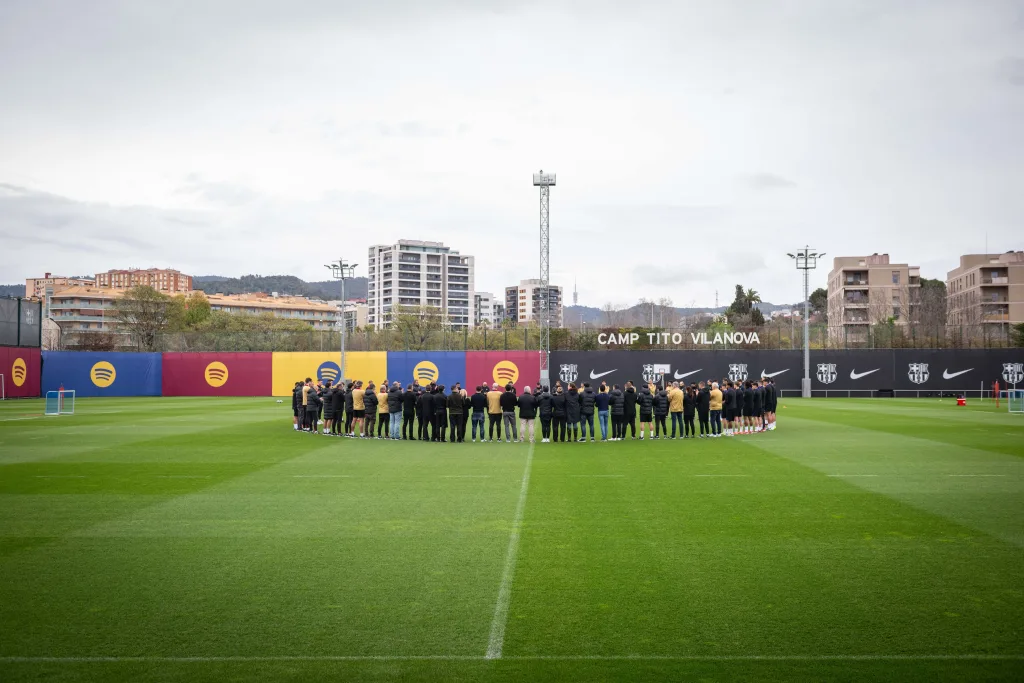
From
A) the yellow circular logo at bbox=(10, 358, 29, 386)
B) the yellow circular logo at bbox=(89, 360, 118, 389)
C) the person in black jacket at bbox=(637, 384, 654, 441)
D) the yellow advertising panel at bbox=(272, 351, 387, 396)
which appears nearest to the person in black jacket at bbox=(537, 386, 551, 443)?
the person in black jacket at bbox=(637, 384, 654, 441)

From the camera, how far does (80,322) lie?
12281 cm

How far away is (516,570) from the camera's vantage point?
7656 mm

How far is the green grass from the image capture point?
17.9ft

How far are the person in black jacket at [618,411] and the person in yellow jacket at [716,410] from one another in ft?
9.69

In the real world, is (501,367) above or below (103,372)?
above

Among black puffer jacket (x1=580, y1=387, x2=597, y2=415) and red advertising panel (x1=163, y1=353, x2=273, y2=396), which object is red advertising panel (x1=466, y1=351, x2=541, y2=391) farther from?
black puffer jacket (x1=580, y1=387, x2=597, y2=415)

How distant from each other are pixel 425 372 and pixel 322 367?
735cm

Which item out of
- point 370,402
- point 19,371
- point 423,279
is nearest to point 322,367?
point 19,371

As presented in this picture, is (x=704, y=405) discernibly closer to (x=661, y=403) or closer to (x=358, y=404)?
(x=661, y=403)

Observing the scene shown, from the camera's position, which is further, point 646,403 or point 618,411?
point 646,403

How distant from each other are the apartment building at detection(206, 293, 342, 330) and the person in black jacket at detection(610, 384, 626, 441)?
123 m

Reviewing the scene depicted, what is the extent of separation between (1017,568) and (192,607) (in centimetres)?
816

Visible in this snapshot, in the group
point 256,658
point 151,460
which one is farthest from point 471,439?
point 256,658

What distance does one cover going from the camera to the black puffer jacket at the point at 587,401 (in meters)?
20.4
